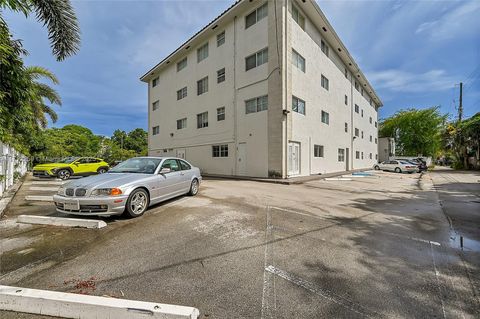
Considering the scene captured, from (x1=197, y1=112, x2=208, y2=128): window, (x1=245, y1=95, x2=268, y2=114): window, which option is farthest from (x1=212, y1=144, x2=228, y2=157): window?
(x1=245, y1=95, x2=268, y2=114): window

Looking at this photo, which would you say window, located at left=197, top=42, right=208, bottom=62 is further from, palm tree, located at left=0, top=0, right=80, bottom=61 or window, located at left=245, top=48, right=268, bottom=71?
palm tree, located at left=0, top=0, right=80, bottom=61

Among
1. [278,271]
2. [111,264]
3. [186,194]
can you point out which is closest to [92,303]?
[111,264]

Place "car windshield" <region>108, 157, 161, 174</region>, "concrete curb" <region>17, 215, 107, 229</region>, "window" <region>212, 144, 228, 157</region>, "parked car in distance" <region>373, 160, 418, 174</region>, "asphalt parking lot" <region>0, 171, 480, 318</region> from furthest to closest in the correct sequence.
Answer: "parked car in distance" <region>373, 160, 418, 174</region> → "window" <region>212, 144, 228, 157</region> → "car windshield" <region>108, 157, 161, 174</region> → "concrete curb" <region>17, 215, 107, 229</region> → "asphalt parking lot" <region>0, 171, 480, 318</region>

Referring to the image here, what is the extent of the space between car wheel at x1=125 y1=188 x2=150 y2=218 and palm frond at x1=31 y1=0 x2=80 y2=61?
620 centimetres

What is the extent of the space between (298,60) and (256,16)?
4.00m

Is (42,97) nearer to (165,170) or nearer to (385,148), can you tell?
(165,170)

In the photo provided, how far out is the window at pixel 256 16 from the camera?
13935 mm

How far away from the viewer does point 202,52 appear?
18750mm

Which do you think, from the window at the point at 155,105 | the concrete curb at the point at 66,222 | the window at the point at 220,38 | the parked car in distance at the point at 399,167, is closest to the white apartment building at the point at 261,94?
the window at the point at 220,38

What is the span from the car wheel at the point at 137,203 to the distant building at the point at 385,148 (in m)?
44.1

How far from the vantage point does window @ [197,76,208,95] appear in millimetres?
18375

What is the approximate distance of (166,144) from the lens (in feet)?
75.0

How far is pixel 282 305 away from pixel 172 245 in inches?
80.1

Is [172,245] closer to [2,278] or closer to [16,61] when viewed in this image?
[2,278]
